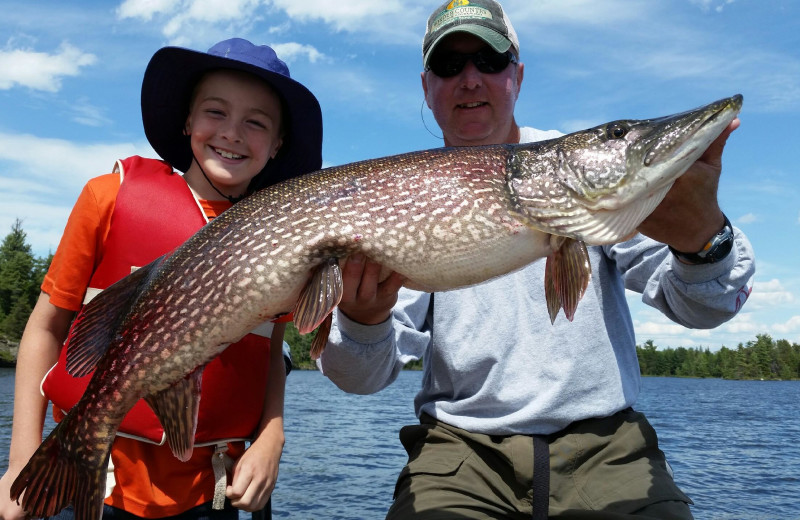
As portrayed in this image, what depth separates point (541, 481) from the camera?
291 centimetres

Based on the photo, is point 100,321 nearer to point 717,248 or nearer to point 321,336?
point 321,336

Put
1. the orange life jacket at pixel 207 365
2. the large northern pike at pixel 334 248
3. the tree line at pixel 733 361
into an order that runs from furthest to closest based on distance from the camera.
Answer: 1. the tree line at pixel 733 361
2. the orange life jacket at pixel 207 365
3. the large northern pike at pixel 334 248

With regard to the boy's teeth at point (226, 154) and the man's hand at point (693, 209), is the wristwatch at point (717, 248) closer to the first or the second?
the man's hand at point (693, 209)

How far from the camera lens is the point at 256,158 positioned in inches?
Result: 122

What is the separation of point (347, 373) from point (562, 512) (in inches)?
49.3

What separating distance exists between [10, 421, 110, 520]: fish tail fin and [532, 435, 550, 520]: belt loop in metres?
1.89

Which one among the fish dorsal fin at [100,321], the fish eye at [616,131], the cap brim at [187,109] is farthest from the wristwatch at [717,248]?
the fish dorsal fin at [100,321]

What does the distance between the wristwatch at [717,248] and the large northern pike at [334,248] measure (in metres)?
0.38

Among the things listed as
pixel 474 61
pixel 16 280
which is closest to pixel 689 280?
pixel 474 61

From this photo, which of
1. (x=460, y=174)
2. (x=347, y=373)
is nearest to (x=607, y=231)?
(x=460, y=174)

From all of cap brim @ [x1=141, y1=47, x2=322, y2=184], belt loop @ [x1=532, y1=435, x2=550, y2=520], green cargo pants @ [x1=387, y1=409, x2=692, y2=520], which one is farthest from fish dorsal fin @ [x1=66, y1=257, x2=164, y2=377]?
belt loop @ [x1=532, y1=435, x2=550, y2=520]

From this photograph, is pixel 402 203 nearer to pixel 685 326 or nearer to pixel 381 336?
pixel 381 336

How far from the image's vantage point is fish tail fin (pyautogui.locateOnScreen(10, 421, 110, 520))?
2322mm

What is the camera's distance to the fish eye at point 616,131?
8.67ft
